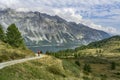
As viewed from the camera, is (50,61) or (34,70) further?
(50,61)

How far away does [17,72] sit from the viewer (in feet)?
134

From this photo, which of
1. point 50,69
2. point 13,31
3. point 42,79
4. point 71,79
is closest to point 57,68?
point 50,69

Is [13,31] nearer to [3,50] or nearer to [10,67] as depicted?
[3,50]

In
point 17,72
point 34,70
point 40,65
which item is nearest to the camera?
point 17,72

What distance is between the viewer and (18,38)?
91188 millimetres

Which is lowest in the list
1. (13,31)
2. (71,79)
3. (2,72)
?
(71,79)

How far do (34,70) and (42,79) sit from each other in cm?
441

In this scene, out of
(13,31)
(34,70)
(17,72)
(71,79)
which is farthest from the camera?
(13,31)

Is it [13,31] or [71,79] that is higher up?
[13,31]

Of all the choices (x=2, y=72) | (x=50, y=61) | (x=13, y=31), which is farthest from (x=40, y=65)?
(x=13, y=31)

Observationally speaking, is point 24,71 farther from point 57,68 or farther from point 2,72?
point 57,68

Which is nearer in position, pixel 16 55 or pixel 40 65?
pixel 40 65

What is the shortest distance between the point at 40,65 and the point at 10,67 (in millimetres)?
13955

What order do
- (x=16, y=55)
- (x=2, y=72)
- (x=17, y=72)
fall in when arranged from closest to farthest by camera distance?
(x=2, y=72) < (x=17, y=72) < (x=16, y=55)
